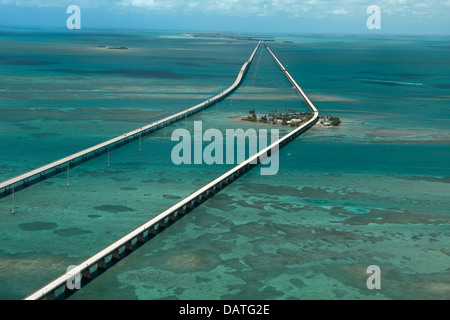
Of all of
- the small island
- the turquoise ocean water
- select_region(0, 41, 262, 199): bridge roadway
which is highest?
the small island

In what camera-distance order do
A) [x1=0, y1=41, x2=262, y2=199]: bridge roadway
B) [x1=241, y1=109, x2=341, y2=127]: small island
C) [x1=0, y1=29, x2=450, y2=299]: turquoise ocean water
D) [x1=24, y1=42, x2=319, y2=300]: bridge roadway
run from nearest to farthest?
[x1=24, y1=42, x2=319, y2=300]: bridge roadway, [x1=0, y1=29, x2=450, y2=299]: turquoise ocean water, [x1=0, y1=41, x2=262, y2=199]: bridge roadway, [x1=241, y1=109, x2=341, y2=127]: small island

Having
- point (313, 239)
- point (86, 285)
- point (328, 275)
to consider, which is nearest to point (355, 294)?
point (328, 275)

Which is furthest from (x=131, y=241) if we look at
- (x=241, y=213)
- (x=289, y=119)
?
(x=289, y=119)

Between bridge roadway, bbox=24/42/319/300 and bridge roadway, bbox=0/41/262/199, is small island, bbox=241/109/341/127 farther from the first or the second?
bridge roadway, bbox=24/42/319/300

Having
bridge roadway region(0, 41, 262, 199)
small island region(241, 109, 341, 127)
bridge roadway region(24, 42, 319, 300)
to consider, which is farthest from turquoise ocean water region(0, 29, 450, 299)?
small island region(241, 109, 341, 127)

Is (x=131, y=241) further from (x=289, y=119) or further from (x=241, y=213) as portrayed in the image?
Answer: (x=289, y=119)

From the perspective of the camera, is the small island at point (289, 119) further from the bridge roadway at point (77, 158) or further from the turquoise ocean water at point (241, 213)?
the bridge roadway at point (77, 158)
